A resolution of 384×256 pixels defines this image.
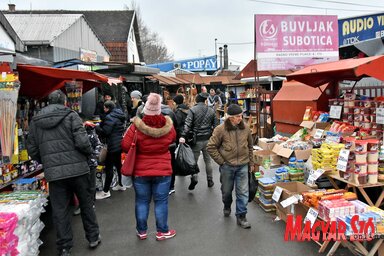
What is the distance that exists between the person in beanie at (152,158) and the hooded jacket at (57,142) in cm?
60

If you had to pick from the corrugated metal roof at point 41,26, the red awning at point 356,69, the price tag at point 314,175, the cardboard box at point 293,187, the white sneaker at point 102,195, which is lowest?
the white sneaker at point 102,195

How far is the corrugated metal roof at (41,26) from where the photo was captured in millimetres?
14195

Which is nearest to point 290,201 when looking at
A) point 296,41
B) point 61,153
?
point 61,153

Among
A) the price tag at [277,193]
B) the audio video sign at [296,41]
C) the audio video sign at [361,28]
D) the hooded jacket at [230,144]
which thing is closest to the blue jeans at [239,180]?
the hooded jacket at [230,144]

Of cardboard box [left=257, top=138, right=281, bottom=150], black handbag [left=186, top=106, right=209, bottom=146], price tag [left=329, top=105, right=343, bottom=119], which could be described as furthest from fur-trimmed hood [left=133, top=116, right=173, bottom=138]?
price tag [left=329, top=105, right=343, bottom=119]

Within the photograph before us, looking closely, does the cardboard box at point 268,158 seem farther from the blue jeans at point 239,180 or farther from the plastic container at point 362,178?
the plastic container at point 362,178

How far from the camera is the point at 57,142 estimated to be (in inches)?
145

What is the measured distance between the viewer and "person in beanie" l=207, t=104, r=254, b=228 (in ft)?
15.0

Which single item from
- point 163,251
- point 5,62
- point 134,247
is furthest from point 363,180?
point 5,62

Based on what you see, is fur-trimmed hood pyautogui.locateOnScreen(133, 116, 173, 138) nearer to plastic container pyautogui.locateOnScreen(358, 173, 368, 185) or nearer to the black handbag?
the black handbag

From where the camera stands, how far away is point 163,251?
4059mm

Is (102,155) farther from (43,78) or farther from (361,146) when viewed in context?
(361,146)

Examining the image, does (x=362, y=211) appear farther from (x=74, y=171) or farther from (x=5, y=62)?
(x=5, y=62)

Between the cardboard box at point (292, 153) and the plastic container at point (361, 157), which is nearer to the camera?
the plastic container at point (361, 157)
